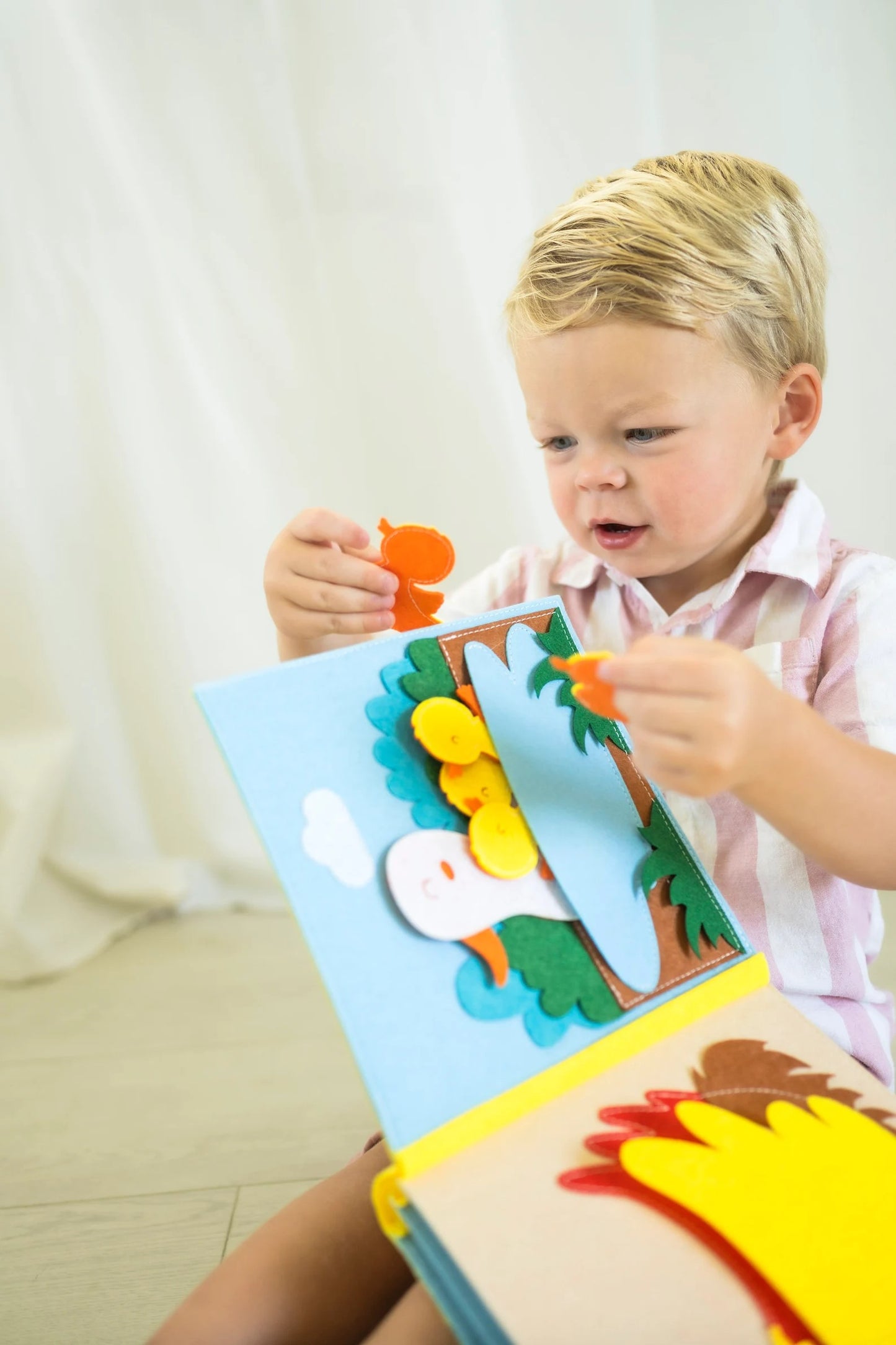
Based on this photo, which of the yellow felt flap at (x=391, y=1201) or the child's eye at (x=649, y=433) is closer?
the yellow felt flap at (x=391, y=1201)

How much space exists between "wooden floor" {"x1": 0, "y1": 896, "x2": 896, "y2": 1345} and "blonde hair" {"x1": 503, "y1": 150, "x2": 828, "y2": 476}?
0.60 meters

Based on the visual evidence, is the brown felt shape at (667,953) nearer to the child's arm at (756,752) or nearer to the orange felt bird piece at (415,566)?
the child's arm at (756,752)

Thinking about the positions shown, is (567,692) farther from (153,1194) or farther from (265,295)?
(265,295)

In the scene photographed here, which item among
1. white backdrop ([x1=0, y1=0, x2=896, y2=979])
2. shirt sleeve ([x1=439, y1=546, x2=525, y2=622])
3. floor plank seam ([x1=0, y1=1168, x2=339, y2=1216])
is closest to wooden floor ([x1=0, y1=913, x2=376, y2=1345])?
floor plank seam ([x1=0, y1=1168, x2=339, y2=1216])

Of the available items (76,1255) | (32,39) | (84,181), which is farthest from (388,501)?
(76,1255)

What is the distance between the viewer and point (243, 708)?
478 mm

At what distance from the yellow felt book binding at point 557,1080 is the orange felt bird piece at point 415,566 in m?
0.27

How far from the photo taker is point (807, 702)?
26.9 inches

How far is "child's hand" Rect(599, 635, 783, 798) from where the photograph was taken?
0.46 metres

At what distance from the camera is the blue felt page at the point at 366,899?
43 cm

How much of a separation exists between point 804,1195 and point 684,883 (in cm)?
17

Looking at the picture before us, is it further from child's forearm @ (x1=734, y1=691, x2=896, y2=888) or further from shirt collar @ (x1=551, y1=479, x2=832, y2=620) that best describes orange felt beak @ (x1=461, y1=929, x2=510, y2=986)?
shirt collar @ (x1=551, y1=479, x2=832, y2=620)

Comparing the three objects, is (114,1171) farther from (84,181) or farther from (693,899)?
(84,181)

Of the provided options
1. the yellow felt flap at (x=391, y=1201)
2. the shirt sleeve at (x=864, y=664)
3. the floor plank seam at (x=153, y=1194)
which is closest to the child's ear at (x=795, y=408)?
the shirt sleeve at (x=864, y=664)
